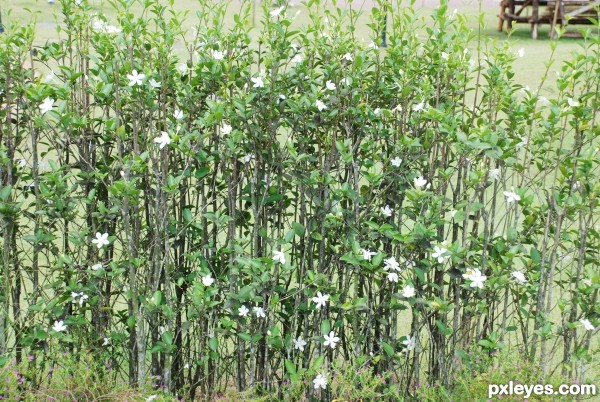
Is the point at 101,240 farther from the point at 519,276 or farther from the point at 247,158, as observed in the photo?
the point at 519,276

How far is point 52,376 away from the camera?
117 inches

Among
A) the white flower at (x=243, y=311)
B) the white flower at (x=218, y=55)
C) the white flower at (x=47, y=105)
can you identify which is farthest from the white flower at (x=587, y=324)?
the white flower at (x=47, y=105)

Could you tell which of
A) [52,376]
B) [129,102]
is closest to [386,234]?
[129,102]

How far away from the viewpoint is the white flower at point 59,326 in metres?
2.82

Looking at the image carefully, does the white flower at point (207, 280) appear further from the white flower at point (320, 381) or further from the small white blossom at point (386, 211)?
the small white blossom at point (386, 211)

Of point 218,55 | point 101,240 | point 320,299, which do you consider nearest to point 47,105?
point 101,240

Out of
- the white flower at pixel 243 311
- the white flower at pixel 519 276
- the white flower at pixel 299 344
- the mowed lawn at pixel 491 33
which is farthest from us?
the mowed lawn at pixel 491 33

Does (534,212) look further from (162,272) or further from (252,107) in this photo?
(162,272)

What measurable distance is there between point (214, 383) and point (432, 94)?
1341 mm

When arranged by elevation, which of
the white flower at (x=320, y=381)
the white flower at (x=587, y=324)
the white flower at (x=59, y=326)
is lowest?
the white flower at (x=320, y=381)

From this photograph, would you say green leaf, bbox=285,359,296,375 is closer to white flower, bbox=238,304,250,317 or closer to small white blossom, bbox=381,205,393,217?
white flower, bbox=238,304,250,317

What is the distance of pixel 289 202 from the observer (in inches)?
115

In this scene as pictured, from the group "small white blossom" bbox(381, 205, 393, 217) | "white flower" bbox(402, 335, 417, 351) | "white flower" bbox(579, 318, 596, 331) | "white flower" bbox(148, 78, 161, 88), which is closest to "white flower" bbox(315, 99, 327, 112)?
"small white blossom" bbox(381, 205, 393, 217)

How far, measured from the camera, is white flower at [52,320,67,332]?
282cm
